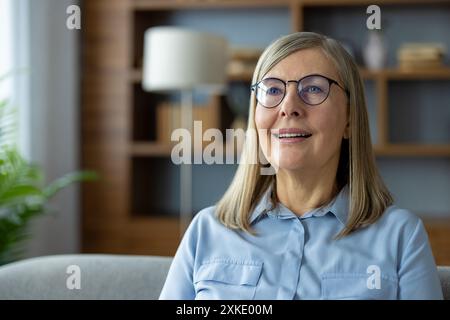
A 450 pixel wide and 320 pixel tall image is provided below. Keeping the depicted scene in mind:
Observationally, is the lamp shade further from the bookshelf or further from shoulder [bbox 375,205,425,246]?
shoulder [bbox 375,205,425,246]

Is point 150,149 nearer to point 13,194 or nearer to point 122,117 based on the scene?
point 122,117

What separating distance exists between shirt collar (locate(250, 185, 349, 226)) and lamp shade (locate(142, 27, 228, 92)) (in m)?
2.05

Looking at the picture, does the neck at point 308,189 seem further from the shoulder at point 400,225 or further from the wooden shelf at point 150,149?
the wooden shelf at point 150,149

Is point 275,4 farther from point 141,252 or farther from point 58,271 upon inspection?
point 58,271

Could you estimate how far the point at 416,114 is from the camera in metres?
3.93

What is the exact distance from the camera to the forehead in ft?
3.84

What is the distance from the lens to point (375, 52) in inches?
147

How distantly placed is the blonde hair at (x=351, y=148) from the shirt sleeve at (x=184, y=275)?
0.07 meters

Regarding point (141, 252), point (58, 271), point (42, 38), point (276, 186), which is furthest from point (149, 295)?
point (42, 38)

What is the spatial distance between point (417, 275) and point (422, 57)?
2.73 metres

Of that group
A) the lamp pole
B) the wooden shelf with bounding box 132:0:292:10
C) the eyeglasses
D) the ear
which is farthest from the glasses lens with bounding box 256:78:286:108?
the wooden shelf with bounding box 132:0:292:10

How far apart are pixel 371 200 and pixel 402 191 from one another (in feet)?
9.38

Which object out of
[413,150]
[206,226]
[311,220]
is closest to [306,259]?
[311,220]

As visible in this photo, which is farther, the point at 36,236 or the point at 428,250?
the point at 36,236
